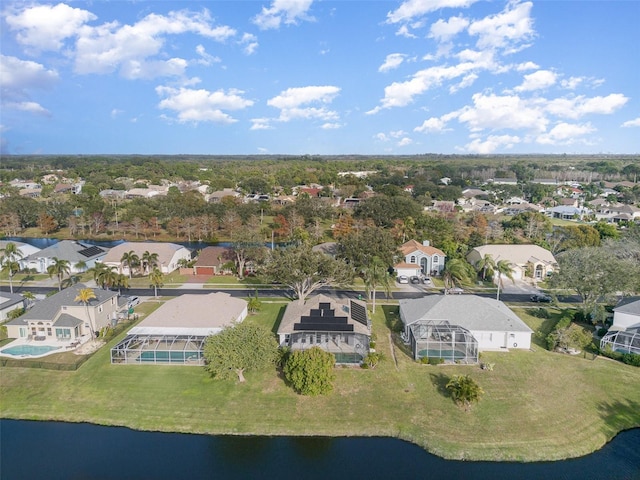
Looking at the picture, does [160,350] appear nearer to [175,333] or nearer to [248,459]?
[175,333]

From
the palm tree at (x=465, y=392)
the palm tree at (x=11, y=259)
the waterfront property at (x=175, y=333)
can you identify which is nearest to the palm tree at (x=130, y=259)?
the palm tree at (x=11, y=259)

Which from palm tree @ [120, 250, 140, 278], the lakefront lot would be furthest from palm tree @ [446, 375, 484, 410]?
palm tree @ [120, 250, 140, 278]

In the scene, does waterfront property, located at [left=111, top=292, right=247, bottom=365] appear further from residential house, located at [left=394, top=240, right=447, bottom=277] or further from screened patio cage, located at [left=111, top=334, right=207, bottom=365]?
residential house, located at [left=394, top=240, right=447, bottom=277]

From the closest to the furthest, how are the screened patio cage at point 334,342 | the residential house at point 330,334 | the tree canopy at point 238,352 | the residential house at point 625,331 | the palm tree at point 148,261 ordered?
the tree canopy at point 238,352 < the residential house at point 330,334 < the screened patio cage at point 334,342 < the residential house at point 625,331 < the palm tree at point 148,261

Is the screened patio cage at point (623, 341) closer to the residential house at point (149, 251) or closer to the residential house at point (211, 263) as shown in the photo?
the residential house at point (211, 263)

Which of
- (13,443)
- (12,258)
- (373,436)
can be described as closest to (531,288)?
(373,436)

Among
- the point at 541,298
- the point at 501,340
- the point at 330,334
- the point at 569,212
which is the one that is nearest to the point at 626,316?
the point at 541,298

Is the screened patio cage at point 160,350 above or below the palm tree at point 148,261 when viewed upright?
below
